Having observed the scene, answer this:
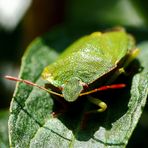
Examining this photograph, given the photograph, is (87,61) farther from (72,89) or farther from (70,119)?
(70,119)

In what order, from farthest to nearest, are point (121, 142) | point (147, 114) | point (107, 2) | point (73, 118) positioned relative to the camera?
point (107, 2) < point (147, 114) < point (73, 118) < point (121, 142)

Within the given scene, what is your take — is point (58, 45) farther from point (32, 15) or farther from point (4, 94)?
point (4, 94)

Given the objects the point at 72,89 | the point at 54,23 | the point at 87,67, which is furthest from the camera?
the point at 54,23

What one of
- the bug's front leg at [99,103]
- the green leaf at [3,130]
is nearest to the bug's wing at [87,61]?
the bug's front leg at [99,103]

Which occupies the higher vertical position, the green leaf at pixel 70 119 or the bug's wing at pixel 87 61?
the bug's wing at pixel 87 61

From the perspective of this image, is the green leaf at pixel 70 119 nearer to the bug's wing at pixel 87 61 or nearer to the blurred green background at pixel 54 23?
the bug's wing at pixel 87 61

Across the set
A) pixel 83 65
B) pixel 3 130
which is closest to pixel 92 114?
pixel 83 65

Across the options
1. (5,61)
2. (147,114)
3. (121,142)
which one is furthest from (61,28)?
(121,142)
